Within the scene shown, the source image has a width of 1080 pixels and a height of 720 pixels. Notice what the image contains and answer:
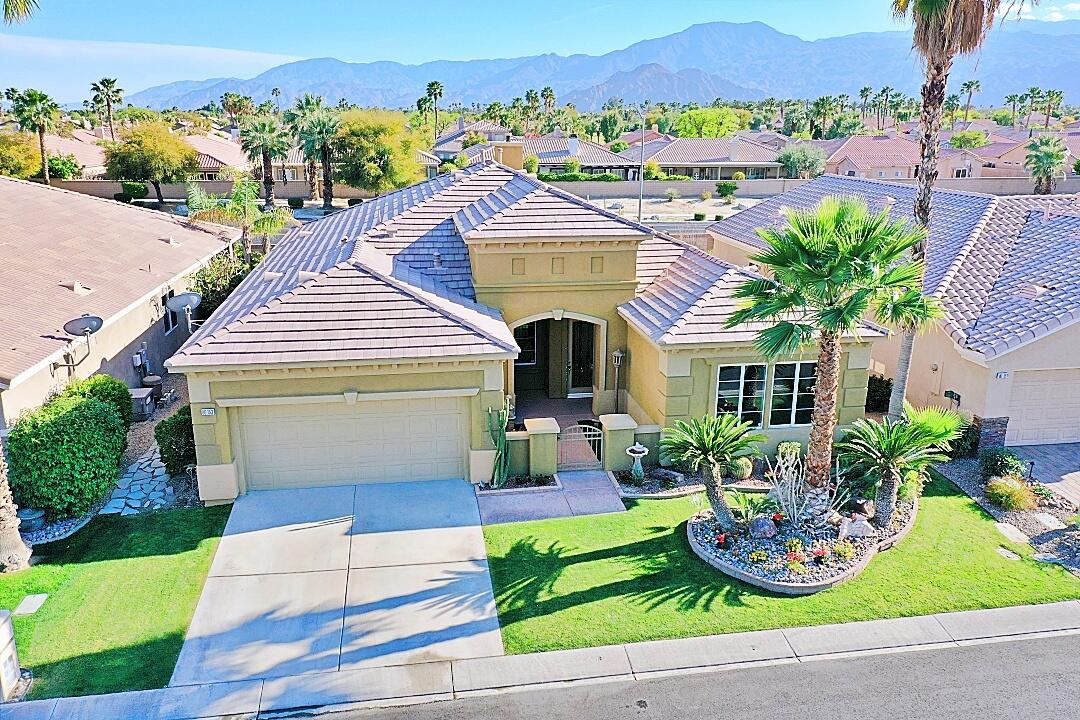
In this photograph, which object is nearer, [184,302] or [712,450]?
[712,450]

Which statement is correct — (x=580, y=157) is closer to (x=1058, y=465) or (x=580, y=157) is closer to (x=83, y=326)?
(x=1058, y=465)

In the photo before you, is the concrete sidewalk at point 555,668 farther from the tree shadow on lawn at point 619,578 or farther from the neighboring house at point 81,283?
the neighboring house at point 81,283

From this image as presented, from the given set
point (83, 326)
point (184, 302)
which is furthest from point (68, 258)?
point (83, 326)

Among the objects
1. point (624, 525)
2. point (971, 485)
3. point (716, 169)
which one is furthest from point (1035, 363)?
point (716, 169)

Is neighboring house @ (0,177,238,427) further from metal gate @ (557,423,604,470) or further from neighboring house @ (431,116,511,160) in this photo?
neighboring house @ (431,116,511,160)

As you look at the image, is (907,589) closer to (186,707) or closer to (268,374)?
Result: (186,707)

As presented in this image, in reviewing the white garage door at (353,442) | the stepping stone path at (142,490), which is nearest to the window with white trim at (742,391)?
the white garage door at (353,442)
